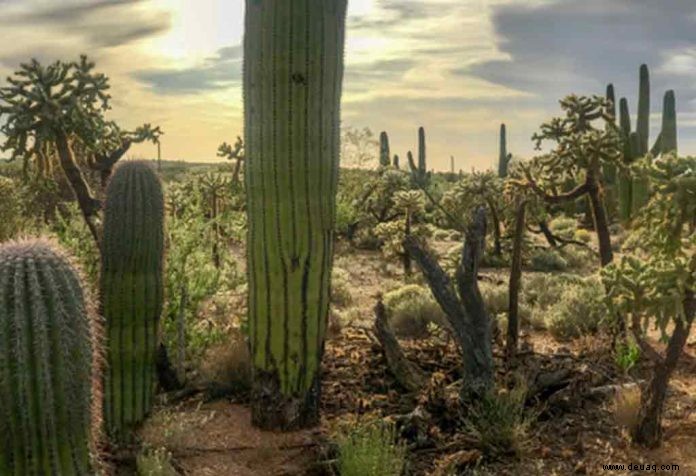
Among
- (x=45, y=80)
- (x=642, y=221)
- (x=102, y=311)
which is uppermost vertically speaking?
(x=45, y=80)

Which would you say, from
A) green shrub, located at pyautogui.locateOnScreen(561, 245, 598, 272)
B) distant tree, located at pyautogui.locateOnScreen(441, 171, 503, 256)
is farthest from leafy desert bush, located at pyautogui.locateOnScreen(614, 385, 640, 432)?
green shrub, located at pyautogui.locateOnScreen(561, 245, 598, 272)

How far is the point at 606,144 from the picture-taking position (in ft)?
28.2

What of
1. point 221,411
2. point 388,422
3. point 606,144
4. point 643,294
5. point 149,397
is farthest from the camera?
point 606,144

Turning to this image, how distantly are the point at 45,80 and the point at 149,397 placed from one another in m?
3.16

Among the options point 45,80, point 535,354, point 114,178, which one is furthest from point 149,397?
point 535,354

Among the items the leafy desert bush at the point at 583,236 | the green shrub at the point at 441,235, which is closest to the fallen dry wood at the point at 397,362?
the leafy desert bush at the point at 583,236

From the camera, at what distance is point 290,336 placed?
6.58m

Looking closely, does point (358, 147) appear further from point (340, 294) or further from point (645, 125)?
point (340, 294)

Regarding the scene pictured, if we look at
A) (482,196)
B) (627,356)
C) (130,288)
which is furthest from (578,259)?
(130,288)

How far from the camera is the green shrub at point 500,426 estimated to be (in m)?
6.04

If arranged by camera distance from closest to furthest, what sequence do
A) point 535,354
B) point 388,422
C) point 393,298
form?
point 388,422 → point 535,354 → point 393,298

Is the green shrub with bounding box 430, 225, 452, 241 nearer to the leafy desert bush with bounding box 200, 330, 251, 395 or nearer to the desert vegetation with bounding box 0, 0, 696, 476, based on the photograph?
the desert vegetation with bounding box 0, 0, 696, 476

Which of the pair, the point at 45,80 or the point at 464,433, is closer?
the point at 464,433

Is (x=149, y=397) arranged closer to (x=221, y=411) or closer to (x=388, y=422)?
(x=221, y=411)
